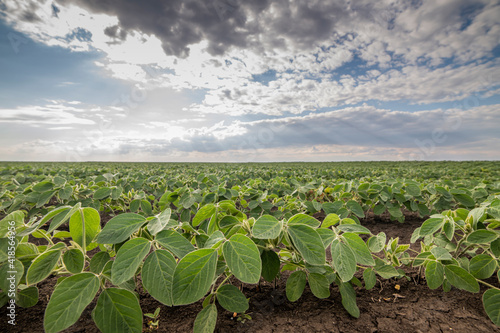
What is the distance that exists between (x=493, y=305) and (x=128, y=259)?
1903mm

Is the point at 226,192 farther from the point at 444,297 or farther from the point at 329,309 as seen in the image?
the point at 444,297

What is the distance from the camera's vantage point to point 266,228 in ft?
3.70

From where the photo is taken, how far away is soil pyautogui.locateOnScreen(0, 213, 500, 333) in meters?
1.37

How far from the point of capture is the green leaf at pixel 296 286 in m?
1.44

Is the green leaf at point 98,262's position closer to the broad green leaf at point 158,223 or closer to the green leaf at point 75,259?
the green leaf at point 75,259

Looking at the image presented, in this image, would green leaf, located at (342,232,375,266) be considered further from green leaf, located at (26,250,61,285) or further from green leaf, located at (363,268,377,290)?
green leaf, located at (26,250,61,285)

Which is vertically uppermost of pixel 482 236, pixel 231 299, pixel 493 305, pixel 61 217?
pixel 61 217

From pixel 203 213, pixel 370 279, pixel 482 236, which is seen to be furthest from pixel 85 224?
pixel 482 236

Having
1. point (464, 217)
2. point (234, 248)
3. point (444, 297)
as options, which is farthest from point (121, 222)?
point (464, 217)

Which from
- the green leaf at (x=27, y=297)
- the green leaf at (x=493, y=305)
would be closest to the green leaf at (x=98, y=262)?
the green leaf at (x=27, y=297)

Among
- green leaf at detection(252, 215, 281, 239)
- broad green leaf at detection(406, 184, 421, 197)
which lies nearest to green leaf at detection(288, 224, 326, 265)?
green leaf at detection(252, 215, 281, 239)

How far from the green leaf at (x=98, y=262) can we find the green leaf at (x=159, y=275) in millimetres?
461

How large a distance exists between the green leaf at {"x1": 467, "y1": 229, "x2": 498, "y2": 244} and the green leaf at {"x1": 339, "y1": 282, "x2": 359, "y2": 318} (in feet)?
2.63

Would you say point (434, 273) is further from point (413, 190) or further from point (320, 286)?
point (413, 190)
